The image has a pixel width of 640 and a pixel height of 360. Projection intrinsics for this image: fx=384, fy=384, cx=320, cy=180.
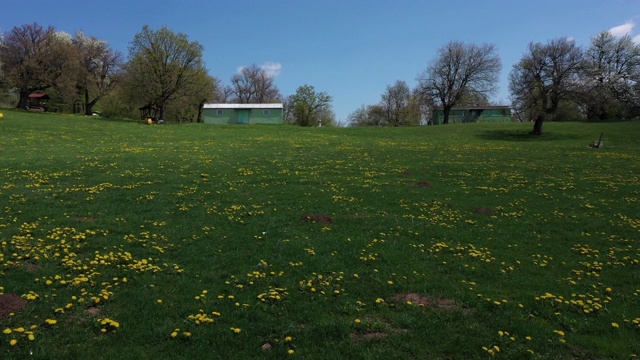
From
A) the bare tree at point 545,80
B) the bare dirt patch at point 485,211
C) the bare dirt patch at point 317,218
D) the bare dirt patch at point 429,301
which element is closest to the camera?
the bare dirt patch at point 429,301

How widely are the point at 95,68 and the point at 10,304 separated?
86.4 metres

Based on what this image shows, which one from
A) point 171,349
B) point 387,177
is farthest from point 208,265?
point 387,177

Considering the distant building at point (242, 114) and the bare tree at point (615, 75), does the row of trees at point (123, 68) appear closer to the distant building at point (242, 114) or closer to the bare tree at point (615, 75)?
the distant building at point (242, 114)

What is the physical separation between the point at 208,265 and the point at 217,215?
15.9 ft

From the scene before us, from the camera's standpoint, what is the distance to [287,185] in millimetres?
20312

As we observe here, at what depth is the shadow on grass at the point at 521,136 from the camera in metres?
51.2

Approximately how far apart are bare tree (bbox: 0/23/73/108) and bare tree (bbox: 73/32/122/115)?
4.47 meters

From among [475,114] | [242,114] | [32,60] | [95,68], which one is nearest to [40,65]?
[32,60]

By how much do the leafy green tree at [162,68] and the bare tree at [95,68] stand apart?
15.4m

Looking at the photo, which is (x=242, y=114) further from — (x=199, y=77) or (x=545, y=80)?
(x=545, y=80)

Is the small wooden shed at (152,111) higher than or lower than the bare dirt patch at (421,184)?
higher

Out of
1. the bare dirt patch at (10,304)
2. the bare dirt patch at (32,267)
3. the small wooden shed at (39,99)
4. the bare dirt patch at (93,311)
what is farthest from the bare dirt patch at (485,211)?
the small wooden shed at (39,99)

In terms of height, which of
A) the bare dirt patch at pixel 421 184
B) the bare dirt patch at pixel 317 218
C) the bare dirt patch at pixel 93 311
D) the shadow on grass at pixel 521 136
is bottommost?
the bare dirt patch at pixel 93 311

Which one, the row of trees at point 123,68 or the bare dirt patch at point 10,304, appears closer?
the bare dirt patch at point 10,304
